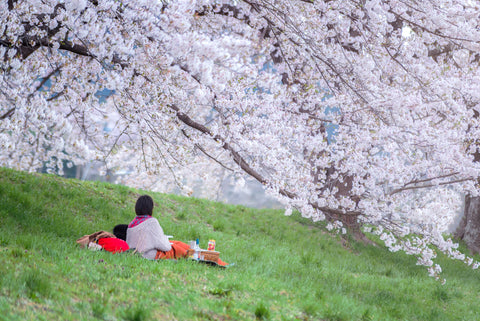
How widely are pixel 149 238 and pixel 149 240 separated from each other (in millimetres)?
30

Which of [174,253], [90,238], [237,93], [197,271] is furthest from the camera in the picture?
[174,253]

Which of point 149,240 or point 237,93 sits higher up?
point 237,93

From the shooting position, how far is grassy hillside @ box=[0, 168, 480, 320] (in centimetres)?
464

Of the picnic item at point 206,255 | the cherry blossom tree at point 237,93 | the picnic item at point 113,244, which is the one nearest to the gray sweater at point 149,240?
the picnic item at point 113,244

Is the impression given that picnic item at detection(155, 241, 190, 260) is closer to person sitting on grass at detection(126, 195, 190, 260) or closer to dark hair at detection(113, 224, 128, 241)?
person sitting on grass at detection(126, 195, 190, 260)

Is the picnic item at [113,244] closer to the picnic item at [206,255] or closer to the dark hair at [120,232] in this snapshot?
the dark hair at [120,232]

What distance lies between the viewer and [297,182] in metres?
8.95

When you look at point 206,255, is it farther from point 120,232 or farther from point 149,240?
point 120,232

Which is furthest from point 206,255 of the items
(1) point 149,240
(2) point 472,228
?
(2) point 472,228

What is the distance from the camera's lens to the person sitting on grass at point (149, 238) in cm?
758

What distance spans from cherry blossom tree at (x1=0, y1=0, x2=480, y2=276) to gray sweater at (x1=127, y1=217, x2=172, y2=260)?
1.31m

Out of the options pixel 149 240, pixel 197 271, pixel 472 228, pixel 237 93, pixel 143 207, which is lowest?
pixel 149 240

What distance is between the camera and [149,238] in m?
7.58

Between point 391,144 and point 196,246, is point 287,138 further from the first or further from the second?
point 196,246
